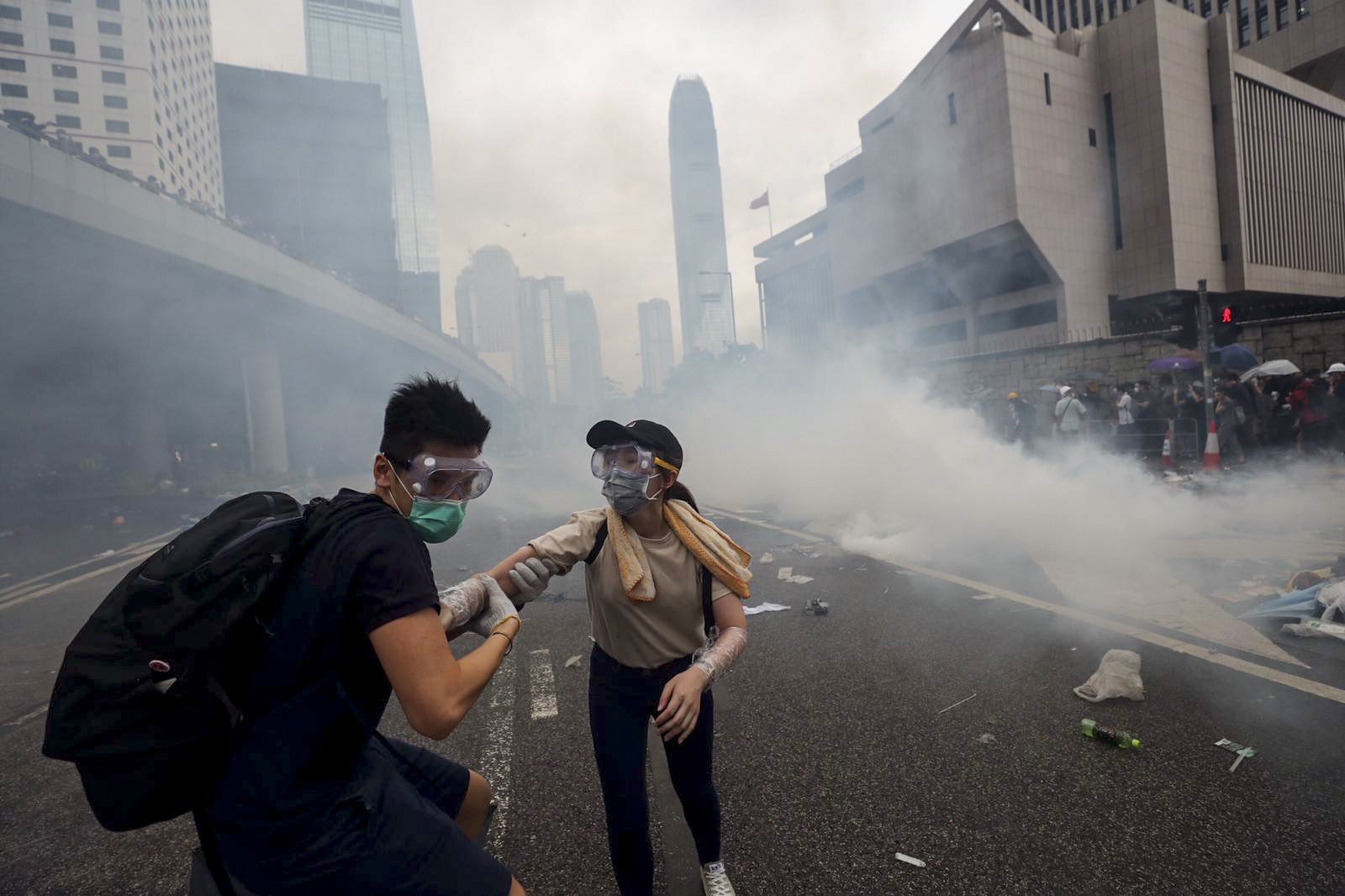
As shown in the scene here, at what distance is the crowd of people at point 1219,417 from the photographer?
9719 mm

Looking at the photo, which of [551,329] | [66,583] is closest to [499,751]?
[66,583]

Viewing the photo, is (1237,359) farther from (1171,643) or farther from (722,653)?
(722,653)

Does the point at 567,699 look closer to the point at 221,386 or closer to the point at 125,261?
the point at 125,261

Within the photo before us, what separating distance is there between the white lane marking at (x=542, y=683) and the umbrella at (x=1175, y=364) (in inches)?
576

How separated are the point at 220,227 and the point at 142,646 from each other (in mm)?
21461

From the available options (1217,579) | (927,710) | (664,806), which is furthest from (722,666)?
(1217,579)

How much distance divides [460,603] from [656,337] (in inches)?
5313

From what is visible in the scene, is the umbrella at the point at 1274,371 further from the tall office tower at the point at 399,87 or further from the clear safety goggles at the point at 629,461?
the tall office tower at the point at 399,87

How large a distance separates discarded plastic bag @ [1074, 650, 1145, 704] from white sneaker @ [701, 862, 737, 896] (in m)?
2.13

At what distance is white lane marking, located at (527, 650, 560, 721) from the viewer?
3.59m

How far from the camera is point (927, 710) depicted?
10.7 ft

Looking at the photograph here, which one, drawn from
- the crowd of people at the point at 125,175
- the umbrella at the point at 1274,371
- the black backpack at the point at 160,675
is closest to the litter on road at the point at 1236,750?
the black backpack at the point at 160,675

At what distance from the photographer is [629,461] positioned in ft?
6.72

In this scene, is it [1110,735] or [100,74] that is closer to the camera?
[1110,735]
